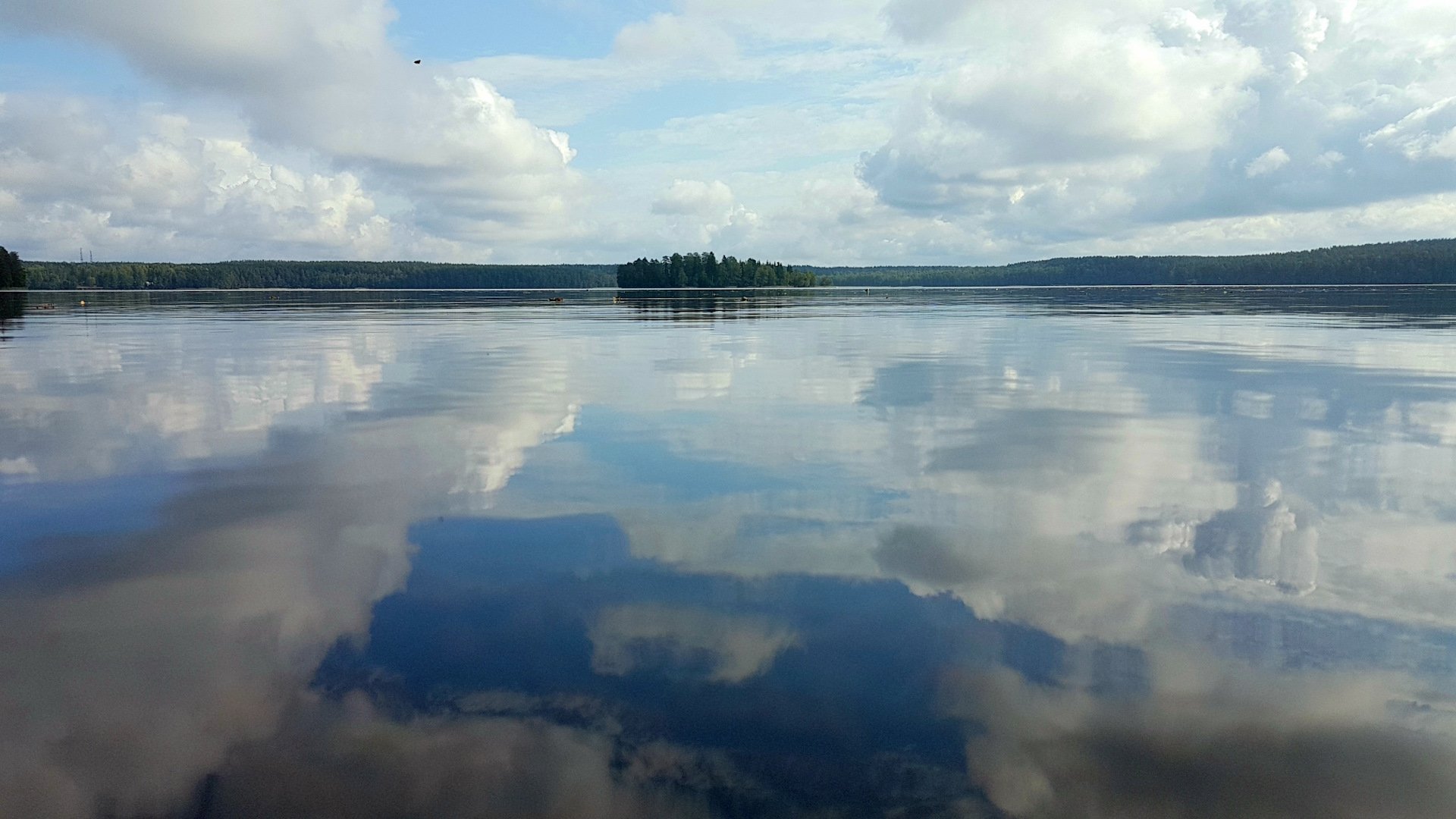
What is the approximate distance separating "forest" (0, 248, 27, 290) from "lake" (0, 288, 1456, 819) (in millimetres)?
177327

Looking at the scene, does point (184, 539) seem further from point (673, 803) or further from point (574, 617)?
point (673, 803)

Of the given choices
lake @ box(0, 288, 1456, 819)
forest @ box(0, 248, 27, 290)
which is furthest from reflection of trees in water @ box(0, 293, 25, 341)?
forest @ box(0, 248, 27, 290)

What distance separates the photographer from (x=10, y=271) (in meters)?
164

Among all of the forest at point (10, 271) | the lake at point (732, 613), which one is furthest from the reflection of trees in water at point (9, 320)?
the forest at point (10, 271)

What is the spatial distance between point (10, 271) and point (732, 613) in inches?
7822

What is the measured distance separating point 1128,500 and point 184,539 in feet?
36.8

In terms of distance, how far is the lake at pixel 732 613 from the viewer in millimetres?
5941

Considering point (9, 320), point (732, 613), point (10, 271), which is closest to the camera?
point (732, 613)

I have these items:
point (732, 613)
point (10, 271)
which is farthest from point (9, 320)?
point (10, 271)

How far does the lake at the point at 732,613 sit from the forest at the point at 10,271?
177m

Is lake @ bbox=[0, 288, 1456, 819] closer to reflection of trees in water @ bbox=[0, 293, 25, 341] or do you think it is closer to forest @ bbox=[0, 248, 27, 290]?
reflection of trees in water @ bbox=[0, 293, 25, 341]

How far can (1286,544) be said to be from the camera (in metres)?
10.4

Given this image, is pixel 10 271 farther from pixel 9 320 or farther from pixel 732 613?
pixel 732 613

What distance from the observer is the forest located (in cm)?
16000
